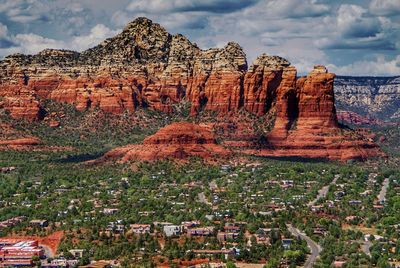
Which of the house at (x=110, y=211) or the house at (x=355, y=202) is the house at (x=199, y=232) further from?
the house at (x=355, y=202)

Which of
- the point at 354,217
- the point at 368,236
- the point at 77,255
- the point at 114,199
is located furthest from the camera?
the point at 114,199

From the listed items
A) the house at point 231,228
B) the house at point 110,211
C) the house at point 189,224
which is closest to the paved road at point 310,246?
the house at point 231,228

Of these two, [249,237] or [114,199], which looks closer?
[249,237]

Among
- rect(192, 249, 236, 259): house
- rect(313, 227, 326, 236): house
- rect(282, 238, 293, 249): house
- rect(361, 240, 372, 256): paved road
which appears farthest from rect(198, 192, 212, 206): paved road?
rect(192, 249, 236, 259): house

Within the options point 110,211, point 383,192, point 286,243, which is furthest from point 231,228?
point 383,192

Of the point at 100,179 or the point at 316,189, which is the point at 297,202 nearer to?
the point at 316,189

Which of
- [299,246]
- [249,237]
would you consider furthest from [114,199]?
[299,246]

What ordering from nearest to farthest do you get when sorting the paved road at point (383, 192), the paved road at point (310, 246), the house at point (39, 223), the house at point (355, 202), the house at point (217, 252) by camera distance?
the paved road at point (310, 246), the house at point (217, 252), the house at point (39, 223), the house at point (355, 202), the paved road at point (383, 192)
